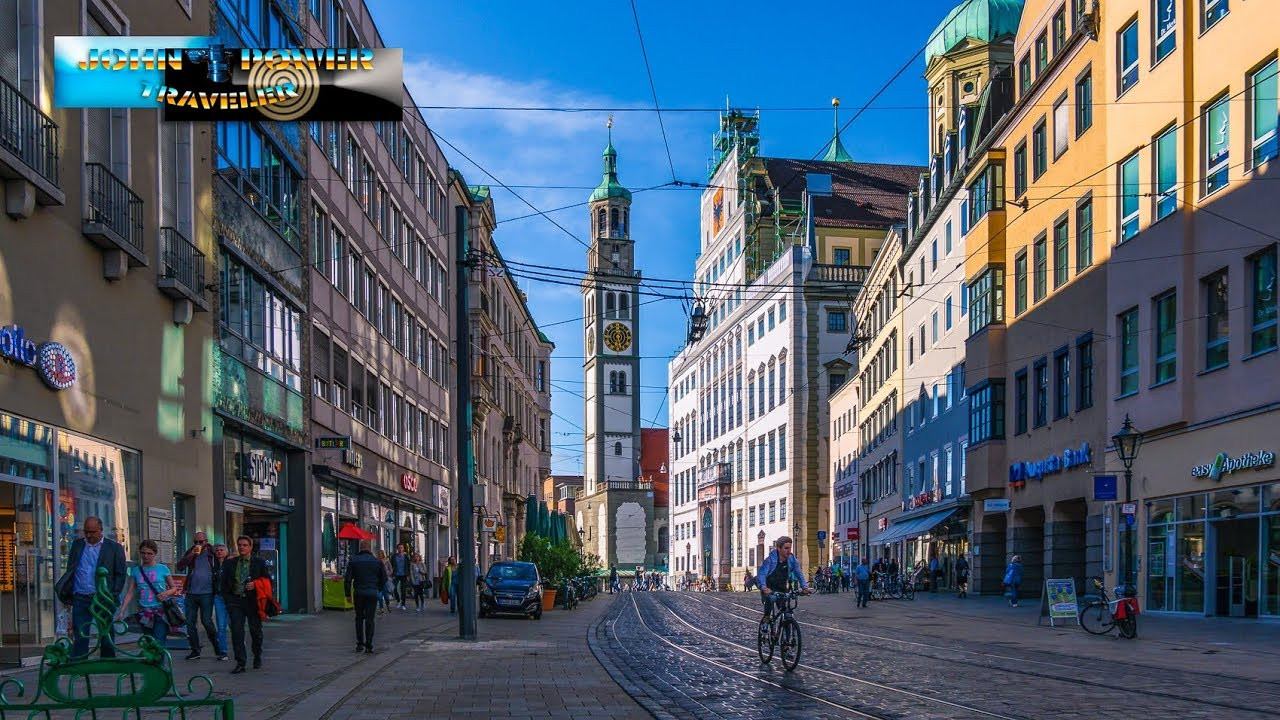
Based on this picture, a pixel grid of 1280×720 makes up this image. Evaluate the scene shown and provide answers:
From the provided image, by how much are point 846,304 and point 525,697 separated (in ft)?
250

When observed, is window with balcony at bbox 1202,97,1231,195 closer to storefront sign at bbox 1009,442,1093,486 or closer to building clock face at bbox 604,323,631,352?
storefront sign at bbox 1009,442,1093,486

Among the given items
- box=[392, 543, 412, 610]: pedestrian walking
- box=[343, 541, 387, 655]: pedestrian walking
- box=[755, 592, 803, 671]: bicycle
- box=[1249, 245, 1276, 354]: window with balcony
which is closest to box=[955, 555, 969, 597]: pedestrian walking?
box=[392, 543, 412, 610]: pedestrian walking

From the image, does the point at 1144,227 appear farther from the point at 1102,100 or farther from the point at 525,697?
the point at 525,697

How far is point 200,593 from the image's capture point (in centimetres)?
1855

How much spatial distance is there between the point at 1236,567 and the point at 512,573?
16.5 meters

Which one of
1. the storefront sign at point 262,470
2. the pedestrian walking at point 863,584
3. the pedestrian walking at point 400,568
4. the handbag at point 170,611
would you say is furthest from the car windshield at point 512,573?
the handbag at point 170,611

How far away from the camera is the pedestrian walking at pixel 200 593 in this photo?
61.0 ft

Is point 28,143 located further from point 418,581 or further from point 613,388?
point 613,388

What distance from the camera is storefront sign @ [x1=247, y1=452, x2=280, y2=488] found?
29.2 metres

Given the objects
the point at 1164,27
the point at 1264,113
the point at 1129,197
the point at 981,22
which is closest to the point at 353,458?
the point at 1129,197

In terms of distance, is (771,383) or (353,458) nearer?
(353,458)

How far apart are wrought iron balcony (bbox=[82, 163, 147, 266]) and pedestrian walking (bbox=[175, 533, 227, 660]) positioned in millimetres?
4225

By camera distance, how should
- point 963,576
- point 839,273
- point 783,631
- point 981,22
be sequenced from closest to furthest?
point 783,631
point 963,576
point 981,22
point 839,273

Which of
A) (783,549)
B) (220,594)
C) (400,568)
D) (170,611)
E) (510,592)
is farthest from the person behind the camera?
(400,568)
